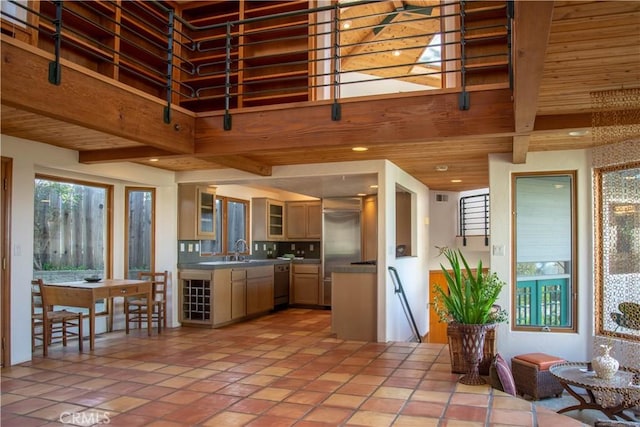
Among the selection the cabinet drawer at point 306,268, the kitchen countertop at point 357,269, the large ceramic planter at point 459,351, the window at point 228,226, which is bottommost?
the large ceramic planter at point 459,351

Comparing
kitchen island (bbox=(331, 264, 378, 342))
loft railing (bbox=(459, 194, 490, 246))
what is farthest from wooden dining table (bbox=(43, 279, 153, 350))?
loft railing (bbox=(459, 194, 490, 246))

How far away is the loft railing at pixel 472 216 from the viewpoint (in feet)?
29.3

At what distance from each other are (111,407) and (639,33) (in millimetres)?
3909

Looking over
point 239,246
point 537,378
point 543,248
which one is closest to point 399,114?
point 543,248

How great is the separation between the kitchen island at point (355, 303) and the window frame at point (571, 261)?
61.1 inches

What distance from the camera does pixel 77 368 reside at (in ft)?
14.5

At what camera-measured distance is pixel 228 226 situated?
820cm

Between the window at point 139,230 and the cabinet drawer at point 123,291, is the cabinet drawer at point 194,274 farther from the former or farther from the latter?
the cabinet drawer at point 123,291

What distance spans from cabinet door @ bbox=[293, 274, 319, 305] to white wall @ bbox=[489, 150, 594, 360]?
12.2ft

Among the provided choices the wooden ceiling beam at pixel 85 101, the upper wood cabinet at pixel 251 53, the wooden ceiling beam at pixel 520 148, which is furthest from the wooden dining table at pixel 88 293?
the wooden ceiling beam at pixel 520 148

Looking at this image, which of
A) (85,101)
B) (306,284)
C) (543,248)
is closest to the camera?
(85,101)

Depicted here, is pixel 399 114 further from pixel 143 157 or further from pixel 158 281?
pixel 158 281

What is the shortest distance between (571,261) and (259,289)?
14.4 ft

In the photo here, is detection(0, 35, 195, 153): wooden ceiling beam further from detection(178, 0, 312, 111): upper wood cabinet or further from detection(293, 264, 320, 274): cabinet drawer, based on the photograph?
detection(293, 264, 320, 274): cabinet drawer
